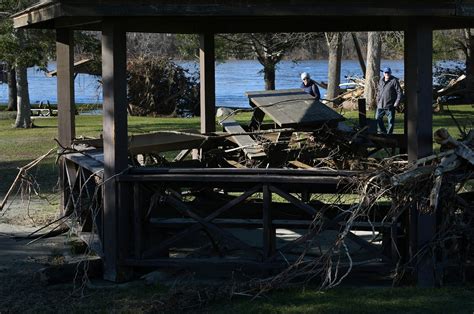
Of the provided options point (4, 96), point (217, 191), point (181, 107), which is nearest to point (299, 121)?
point (217, 191)

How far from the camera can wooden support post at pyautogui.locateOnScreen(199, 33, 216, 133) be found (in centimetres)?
1122

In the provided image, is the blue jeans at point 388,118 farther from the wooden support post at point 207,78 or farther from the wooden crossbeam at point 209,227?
the wooden crossbeam at point 209,227

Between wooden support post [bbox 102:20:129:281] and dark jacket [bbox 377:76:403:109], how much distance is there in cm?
1423

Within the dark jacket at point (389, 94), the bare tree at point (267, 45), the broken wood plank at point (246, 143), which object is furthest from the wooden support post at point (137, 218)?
the bare tree at point (267, 45)

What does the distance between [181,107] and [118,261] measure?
2778 cm

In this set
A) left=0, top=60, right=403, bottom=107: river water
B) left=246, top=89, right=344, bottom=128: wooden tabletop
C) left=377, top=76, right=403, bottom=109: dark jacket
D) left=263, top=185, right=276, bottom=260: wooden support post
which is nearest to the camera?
left=263, top=185, right=276, bottom=260: wooden support post

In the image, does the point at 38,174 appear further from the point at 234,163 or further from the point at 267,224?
the point at 267,224

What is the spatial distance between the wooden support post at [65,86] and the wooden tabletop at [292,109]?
2.34 m

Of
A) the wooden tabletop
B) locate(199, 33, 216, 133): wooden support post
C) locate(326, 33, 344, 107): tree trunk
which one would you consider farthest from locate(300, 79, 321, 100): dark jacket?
locate(326, 33, 344, 107): tree trunk

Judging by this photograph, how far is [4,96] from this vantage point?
60094 mm

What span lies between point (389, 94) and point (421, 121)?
1403cm

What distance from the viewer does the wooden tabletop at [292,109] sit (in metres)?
9.85

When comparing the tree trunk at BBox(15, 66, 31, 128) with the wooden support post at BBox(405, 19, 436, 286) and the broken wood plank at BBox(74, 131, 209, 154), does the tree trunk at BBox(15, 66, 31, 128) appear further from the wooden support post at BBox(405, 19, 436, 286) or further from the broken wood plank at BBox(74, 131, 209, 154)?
the wooden support post at BBox(405, 19, 436, 286)

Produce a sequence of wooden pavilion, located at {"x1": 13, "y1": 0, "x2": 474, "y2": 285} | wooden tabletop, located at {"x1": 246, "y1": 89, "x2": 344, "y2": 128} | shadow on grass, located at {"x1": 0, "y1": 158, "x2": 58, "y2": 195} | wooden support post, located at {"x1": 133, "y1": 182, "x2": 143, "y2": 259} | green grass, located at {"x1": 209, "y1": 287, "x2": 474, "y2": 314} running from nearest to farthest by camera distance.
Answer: green grass, located at {"x1": 209, "y1": 287, "x2": 474, "y2": 314}, wooden pavilion, located at {"x1": 13, "y1": 0, "x2": 474, "y2": 285}, wooden support post, located at {"x1": 133, "y1": 182, "x2": 143, "y2": 259}, wooden tabletop, located at {"x1": 246, "y1": 89, "x2": 344, "y2": 128}, shadow on grass, located at {"x1": 0, "y1": 158, "x2": 58, "y2": 195}
